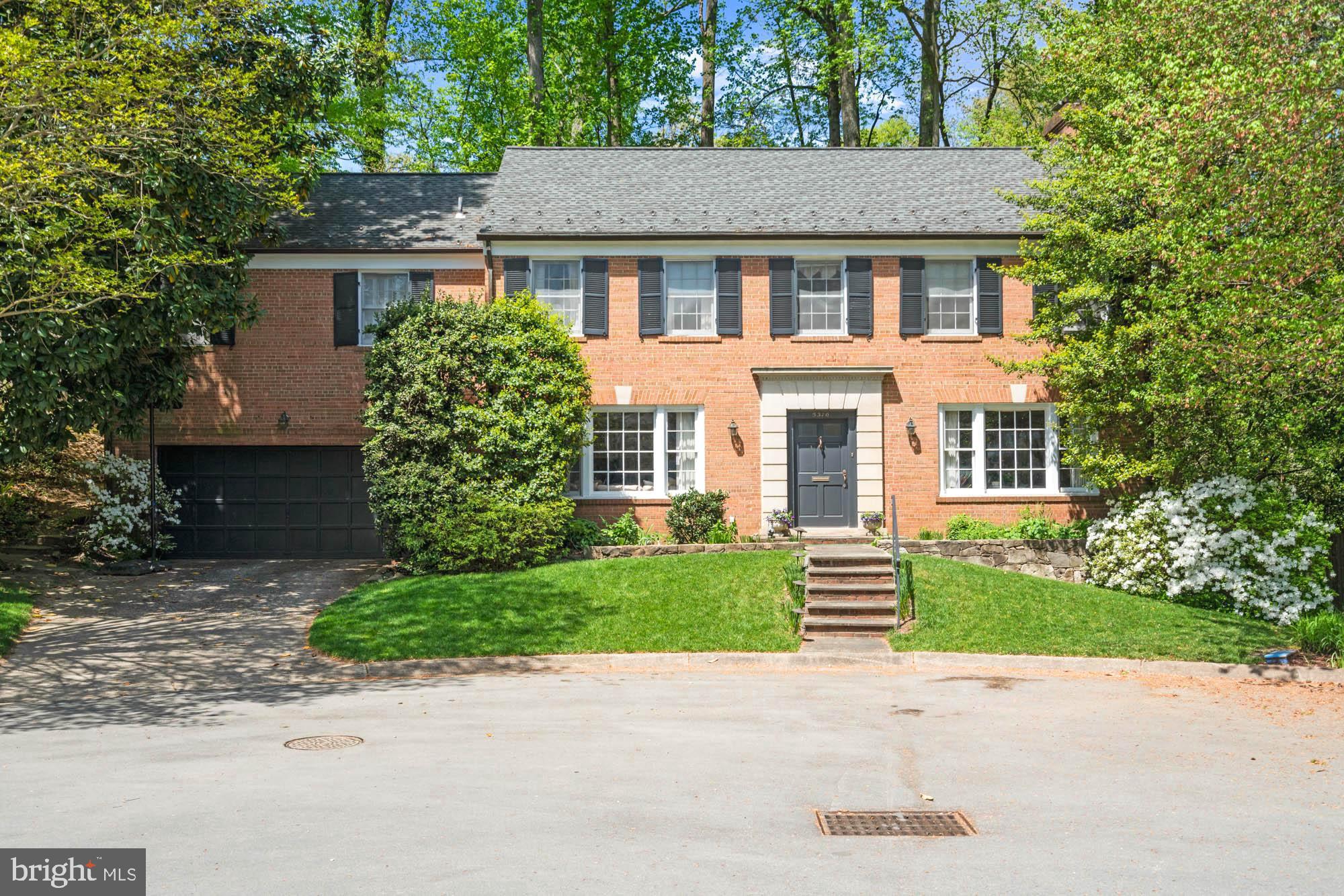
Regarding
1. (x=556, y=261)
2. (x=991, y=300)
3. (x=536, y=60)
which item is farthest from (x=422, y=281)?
(x=536, y=60)

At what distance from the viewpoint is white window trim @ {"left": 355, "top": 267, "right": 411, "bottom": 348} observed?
20.8 meters

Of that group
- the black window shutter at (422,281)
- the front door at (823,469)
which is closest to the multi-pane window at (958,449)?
the front door at (823,469)

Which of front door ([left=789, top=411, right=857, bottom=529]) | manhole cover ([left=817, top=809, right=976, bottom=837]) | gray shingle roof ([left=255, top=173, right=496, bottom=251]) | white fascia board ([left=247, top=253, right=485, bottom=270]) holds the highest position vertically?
gray shingle roof ([left=255, top=173, right=496, bottom=251])

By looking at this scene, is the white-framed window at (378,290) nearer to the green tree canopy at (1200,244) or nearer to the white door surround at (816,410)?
the white door surround at (816,410)

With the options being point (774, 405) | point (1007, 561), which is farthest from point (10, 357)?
point (1007, 561)

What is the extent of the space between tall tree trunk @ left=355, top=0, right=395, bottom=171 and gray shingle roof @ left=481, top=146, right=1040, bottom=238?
576 centimetres

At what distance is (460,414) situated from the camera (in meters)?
17.5

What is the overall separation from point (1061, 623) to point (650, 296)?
32.3 feet

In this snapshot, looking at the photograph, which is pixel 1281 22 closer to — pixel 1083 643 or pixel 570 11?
pixel 1083 643

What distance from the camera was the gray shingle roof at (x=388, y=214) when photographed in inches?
827

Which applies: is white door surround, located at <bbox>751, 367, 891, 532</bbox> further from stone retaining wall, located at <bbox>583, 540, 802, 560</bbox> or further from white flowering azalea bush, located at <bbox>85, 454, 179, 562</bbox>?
white flowering azalea bush, located at <bbox>85, 454, 179, 562</bbox>

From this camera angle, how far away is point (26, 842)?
607 centimetres

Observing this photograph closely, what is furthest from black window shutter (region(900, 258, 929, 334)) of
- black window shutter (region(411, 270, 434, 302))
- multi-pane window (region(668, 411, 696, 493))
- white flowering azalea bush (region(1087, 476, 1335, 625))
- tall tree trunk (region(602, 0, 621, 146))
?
tall tree trunk (region(602, 0, 621, 146))

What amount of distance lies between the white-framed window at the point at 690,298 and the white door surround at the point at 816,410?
4.93 feet
